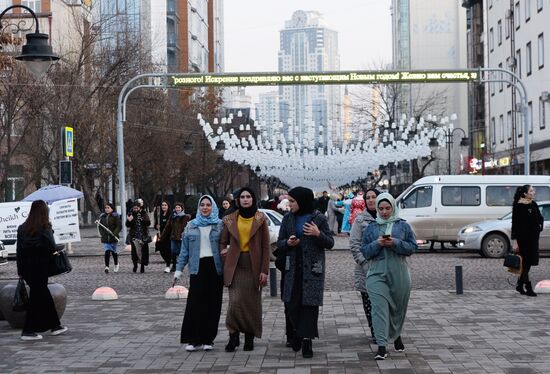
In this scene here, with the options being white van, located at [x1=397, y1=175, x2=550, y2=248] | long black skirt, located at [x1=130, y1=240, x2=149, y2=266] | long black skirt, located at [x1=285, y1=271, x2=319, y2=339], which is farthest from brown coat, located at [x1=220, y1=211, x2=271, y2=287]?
white van, located at [x1=397, y1=175, x2=550, y2=248]

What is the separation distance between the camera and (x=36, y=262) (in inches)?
479

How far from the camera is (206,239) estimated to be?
11.1 meters

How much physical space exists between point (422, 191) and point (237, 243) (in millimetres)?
19755

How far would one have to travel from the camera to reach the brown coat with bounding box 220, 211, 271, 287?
10773 millimetres

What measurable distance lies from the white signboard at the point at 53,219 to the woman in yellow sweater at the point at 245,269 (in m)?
18.2

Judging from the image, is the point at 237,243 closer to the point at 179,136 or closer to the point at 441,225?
the point at 441,225

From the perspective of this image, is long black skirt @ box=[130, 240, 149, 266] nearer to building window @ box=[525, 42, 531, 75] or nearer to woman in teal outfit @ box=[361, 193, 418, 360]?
woman in teal outfit @ box=[361, 193, 418, 360]

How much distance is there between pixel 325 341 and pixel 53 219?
18187 millimetres

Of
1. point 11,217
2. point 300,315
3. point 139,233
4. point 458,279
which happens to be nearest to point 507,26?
point 11,217

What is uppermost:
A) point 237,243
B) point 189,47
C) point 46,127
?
point 189,47

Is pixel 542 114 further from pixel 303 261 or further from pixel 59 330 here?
pixel 303 261

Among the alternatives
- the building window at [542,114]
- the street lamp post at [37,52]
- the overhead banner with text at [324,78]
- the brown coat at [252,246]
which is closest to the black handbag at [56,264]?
the brown coat at [252,246]

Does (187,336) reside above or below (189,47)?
below

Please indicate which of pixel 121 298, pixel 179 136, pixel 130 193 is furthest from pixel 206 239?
pixel 130 193
